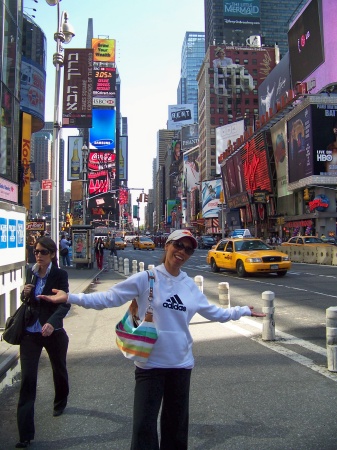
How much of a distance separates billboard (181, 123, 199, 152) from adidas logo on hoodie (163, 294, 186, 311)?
186182mm

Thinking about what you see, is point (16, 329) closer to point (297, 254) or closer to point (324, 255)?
point (324, 255)

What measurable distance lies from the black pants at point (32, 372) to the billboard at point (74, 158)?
224ft

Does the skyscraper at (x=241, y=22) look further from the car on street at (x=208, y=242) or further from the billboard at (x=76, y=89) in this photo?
the billboard at (x=76, y=89)

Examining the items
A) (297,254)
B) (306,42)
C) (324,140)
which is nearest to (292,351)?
(297,254)

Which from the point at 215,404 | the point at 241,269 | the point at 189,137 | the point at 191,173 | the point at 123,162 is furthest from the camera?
the point at 189,137

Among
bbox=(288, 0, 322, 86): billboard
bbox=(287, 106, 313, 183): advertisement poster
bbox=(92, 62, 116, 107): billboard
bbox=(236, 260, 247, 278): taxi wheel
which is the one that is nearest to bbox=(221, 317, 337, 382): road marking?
bbox=(236, 260, 247, 278): taxi wheel

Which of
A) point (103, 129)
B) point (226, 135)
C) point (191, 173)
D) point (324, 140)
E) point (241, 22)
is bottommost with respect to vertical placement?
point (324, 140)

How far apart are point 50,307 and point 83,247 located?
71.3ft

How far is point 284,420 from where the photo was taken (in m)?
4.25

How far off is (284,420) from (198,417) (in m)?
0.83

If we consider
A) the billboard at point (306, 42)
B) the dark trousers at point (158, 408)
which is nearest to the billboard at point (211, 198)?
the billboard at point (306, 42)

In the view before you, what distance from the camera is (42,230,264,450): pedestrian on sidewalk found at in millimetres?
2861

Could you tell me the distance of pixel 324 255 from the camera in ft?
90.0

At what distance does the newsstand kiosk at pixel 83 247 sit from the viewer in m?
25.5
